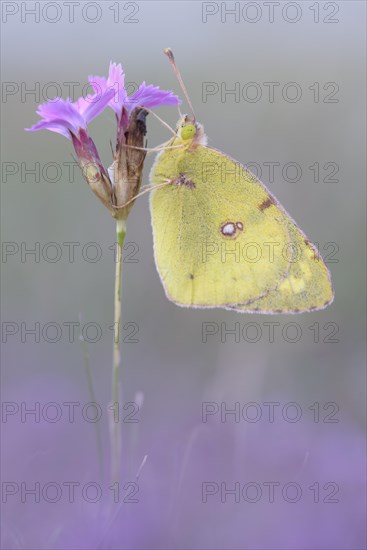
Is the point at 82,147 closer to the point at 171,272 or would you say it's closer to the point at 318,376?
the point at 171,272

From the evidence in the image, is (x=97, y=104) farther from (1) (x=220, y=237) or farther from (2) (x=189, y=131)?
(1) (x=220, y=237)

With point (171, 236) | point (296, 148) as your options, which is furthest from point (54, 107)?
point (296, 148)

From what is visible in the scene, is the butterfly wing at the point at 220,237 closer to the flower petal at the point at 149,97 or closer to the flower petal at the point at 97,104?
the flower petal at the point at 149,97

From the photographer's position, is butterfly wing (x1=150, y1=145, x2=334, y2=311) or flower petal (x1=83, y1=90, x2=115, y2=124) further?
butterfly wing (x1=150, y1=145, x2=334, y2=311)

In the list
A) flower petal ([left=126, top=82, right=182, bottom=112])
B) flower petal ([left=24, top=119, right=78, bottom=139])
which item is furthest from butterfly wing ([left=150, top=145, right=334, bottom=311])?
flower petal ([left=24, top=119, right=78, bottom=139])

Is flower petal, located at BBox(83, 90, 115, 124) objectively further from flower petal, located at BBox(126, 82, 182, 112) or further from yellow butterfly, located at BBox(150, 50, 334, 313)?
yellow butterfly, located at BBox(150, 50, 334, 313)

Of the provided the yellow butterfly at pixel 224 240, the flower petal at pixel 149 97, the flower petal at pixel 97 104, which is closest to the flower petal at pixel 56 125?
the flower petal at pixel 97 104

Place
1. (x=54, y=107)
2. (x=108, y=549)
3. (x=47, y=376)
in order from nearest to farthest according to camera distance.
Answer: (x=108, y=549) < (x=54, y=107) < (x=47, y=376)
